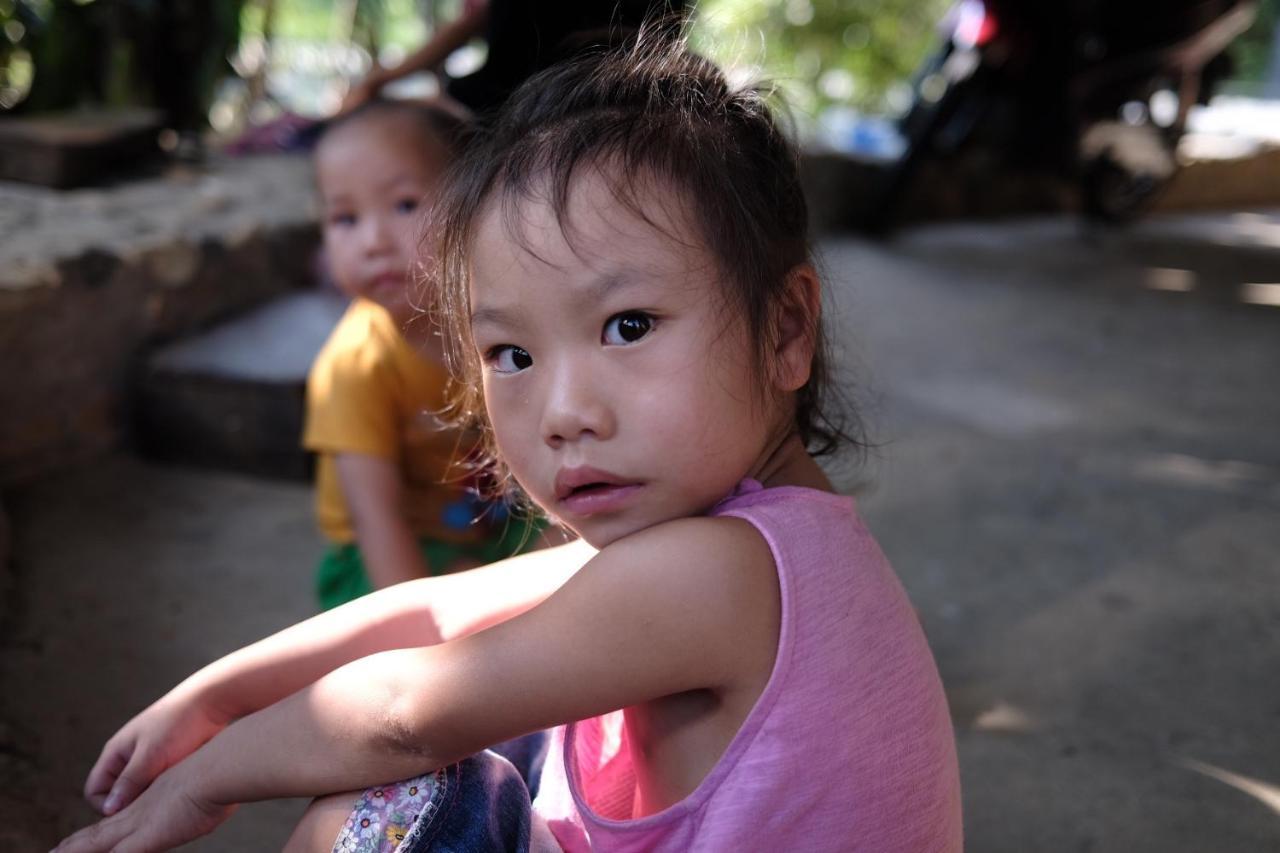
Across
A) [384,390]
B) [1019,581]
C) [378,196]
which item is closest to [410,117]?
[378,196]

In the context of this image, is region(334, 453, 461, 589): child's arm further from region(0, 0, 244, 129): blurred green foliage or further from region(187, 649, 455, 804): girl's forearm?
region(0, 0, 244, 129): blurred green foliage

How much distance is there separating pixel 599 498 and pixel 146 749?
1.65ft

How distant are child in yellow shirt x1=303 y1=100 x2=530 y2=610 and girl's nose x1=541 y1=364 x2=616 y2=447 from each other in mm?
846

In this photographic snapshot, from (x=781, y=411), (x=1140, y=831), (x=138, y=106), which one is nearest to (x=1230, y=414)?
(x=1140, y=831)

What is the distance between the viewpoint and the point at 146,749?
1.16m

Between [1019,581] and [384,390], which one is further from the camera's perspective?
[1019,581]

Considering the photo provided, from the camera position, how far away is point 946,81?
16.1ft

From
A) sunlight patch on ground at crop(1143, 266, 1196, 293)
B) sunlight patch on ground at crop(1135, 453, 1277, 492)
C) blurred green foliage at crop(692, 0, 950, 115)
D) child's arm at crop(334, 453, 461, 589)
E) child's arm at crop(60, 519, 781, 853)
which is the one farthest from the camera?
blurred green foliage at crop(692, 0, 950, 115)

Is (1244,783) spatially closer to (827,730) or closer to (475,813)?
(827,730)

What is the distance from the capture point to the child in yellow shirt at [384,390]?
1.82 metres

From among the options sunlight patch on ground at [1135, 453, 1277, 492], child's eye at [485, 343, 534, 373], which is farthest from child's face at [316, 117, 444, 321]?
sunlight patch on ground at [1135, 453, 1277, 492]

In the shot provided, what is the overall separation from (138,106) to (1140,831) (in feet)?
10.9

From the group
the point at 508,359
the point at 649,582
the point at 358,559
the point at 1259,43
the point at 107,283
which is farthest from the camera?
the point at 1259,43

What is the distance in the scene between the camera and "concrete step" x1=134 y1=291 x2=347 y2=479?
2.63 metres
